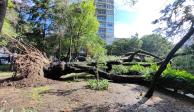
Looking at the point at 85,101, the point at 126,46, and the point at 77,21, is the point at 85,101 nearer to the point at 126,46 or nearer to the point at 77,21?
the point at 77,21

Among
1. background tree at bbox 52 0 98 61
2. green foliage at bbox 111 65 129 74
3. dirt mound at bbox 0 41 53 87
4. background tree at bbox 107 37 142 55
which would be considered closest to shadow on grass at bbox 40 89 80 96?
dirt mound at bbox 0 41 53 87

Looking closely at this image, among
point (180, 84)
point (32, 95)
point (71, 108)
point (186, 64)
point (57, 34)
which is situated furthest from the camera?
point (57, 34)

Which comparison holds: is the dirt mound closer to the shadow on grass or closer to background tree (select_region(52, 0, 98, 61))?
the shadow on grass

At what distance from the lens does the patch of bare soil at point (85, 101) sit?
838 cm

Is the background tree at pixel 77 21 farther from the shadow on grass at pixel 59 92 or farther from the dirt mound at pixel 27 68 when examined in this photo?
the shadow on grass at pixel 59 92

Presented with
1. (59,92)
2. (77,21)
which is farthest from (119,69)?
(77,21)

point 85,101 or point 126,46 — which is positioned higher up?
point 126,46

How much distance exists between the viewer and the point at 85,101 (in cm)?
908

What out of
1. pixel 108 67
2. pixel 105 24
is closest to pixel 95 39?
pixel 108 67

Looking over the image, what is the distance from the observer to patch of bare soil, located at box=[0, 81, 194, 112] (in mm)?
8375

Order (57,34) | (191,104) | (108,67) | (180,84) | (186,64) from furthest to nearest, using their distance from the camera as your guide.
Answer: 1. (57,34)
2. (186,64)
3. (108,67)
4. (180,84)
5. (191,104)

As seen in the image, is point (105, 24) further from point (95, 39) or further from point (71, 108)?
point (71, 108)

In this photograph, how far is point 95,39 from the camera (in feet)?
114

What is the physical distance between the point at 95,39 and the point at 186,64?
15.1m
